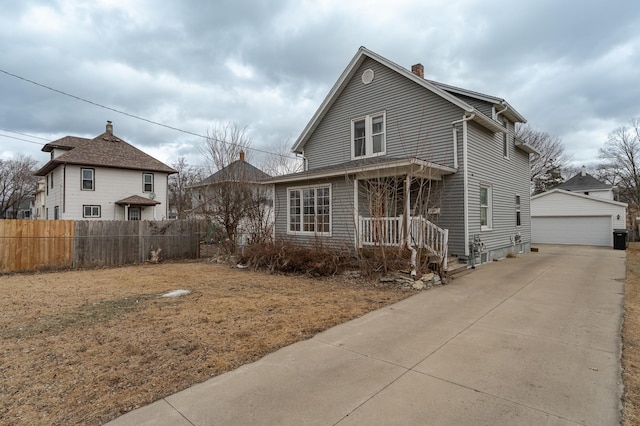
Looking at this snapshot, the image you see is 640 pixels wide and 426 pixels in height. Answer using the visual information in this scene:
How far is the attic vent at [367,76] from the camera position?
499 inches

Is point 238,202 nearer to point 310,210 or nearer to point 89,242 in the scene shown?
point 310,210

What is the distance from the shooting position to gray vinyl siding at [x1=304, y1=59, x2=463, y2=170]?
429 inches

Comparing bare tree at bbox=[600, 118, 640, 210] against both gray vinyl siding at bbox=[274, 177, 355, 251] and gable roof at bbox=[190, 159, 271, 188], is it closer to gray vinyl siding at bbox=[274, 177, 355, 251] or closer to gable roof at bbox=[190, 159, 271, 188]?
gray vinyl siding at bbox=[274, 177, 355, 251]

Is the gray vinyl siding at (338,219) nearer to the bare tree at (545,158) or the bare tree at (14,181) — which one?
the bare tree at (545,158)

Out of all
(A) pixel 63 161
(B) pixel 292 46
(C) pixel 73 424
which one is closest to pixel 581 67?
(B) pixel 292 46

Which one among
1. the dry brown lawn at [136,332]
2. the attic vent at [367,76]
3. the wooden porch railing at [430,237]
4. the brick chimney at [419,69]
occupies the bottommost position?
the dry brown lawn at [136,332]

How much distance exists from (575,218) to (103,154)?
1237 inches

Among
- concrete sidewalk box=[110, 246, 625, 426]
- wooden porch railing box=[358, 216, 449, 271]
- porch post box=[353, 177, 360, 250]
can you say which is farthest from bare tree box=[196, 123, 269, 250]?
concrete sidewalk box=[110, 246, 625, 426]

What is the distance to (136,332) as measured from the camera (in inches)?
185

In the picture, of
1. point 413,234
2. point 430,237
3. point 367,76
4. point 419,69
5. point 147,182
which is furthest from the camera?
point 147,182

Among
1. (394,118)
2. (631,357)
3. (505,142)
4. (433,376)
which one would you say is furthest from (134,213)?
(631,357)

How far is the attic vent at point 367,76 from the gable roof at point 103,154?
1649cm

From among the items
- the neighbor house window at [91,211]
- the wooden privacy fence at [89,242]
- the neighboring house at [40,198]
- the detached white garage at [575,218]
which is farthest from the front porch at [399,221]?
the neighboring house at [40,198]

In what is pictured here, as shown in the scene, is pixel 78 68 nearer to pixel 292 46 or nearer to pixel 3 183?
pixel 292 46
